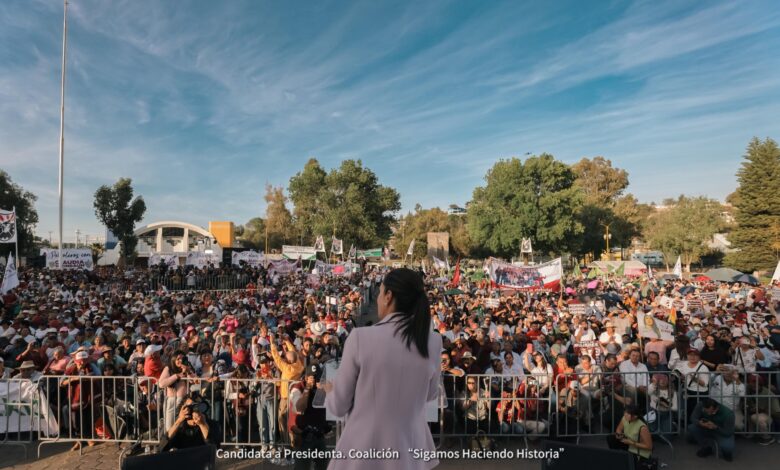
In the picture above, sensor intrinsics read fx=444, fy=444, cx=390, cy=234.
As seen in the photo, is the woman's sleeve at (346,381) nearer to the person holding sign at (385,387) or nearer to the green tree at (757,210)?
the person holding sign at (385,387)

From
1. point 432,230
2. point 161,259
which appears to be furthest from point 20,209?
point 432,230

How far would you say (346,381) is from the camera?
1830 millimetres

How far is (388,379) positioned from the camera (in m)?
1.79

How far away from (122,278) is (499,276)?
2163cm

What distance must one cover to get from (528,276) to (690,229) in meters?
46.7

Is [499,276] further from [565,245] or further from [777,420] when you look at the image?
[565,245]

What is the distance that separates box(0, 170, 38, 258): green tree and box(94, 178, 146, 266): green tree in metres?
5.55

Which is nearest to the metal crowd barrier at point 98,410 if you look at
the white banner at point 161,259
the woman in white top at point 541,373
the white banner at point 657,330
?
Answer: the woman in white top at point 541,373

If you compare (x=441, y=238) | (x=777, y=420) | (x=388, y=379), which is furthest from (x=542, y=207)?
(x=388, y=379)

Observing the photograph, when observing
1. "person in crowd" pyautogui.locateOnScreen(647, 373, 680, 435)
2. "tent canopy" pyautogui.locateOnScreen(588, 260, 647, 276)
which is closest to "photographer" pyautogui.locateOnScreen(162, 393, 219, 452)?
"person in crowd" pyautogui.locateOnScreen(647, 373, 680, 435)

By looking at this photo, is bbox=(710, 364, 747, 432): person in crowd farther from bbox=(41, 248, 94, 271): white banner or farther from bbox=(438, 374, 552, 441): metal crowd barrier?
bbox=(41, 248, 94, 271): white banner

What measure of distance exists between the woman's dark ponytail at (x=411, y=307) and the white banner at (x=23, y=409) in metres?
6.28

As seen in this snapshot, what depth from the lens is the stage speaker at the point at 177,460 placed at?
3617mm

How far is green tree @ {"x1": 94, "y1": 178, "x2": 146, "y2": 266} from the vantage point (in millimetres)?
40406
